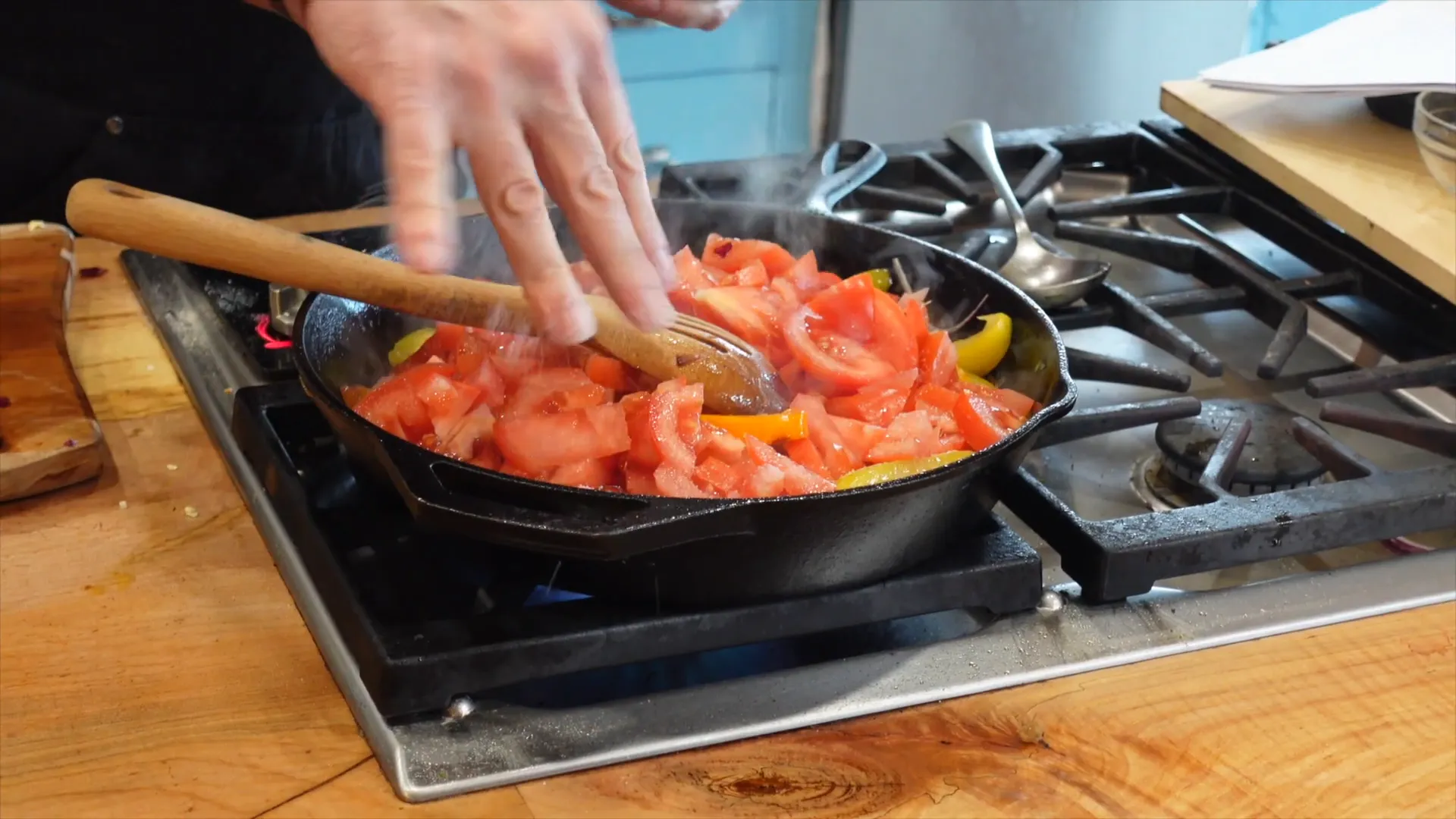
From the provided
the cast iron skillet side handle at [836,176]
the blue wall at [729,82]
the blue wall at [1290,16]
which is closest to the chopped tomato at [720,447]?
the cast iron skillet side handle at [836,176]

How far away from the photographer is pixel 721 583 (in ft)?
2.84

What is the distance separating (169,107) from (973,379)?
1.05 meters

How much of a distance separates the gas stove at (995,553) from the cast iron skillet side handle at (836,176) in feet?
0.28

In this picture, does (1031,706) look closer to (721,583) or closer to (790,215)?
(721,583)

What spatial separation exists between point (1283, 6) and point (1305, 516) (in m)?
2.48

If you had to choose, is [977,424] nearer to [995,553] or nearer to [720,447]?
[995,553]

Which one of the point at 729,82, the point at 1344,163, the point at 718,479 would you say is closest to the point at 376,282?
the point at 718,479

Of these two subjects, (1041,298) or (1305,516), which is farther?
(1041,298)

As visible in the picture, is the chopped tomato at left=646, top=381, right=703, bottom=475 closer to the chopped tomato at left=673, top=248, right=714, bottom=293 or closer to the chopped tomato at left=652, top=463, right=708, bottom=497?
the chopped tomato at left=652, top=463, right=708, bottom=497

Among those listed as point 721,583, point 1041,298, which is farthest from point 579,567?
point 1041,298

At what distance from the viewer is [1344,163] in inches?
62.6

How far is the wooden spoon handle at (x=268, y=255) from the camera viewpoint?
33.8 inches

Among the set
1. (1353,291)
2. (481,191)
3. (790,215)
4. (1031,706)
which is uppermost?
(481,191)

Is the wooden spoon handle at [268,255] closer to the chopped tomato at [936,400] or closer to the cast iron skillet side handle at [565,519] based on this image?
the cast iron skillet side handle at [565,519]
